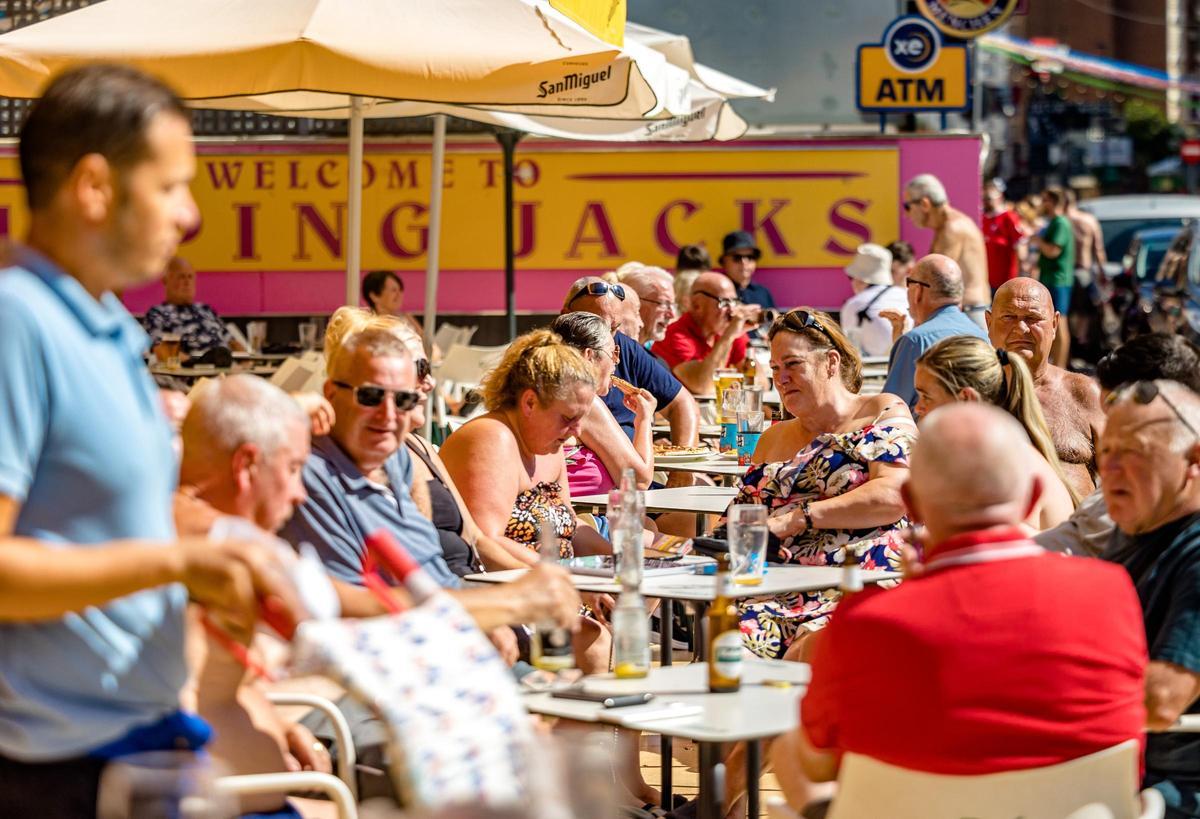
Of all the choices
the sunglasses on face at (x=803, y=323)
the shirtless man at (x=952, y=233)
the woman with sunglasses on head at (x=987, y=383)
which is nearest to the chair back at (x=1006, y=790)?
the woman with sunglasses on head at (x=987, y=383)

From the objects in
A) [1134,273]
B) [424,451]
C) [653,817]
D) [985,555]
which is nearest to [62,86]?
[985,555]

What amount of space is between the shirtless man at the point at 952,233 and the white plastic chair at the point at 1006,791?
9.39 meters

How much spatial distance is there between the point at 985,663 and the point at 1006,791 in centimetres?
23

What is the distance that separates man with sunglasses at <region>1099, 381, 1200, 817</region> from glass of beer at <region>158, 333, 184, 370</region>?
23.9 ft

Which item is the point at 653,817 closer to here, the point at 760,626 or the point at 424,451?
the point at 760,626

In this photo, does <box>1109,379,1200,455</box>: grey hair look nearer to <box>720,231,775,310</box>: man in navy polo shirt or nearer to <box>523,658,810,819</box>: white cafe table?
<box>523,658,810,819</box>: white cafe table

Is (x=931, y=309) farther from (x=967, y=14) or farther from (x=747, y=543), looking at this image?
(x=967, y=14)

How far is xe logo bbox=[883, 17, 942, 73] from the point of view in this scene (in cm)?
1550

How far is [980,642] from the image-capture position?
2775 mm

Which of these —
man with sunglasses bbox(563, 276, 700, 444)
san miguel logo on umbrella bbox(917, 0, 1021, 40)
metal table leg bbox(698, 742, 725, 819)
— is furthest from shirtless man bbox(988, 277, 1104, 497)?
san miguel logo on umbrella bbox(917, 0, 1021, 40)

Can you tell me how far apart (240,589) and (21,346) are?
42cm

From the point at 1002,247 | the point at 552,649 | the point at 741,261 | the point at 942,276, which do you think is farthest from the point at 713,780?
the point at 1002,247

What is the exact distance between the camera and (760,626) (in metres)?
5.03

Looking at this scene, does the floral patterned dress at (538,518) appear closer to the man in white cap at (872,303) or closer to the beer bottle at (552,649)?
the beer bottle at (552,649)
